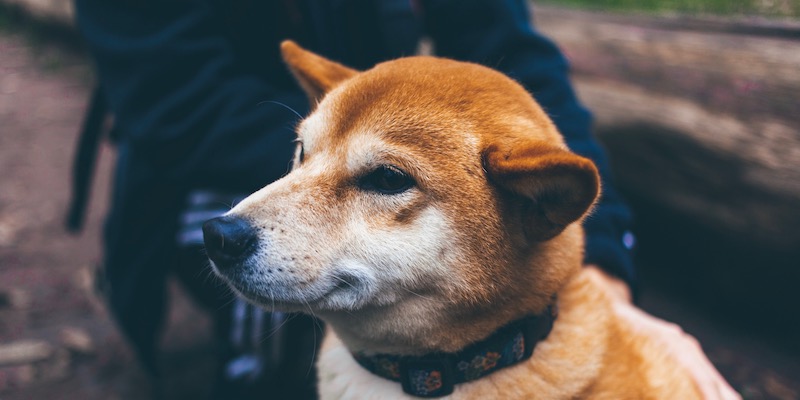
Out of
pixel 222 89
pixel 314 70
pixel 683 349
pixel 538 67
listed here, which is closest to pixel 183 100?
pixel 222 89

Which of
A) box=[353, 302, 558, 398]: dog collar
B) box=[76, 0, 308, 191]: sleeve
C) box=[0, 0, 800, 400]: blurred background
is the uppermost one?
box=[76, 0, 308, 191]: sleeve

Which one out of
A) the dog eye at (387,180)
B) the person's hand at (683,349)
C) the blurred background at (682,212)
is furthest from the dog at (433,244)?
the blurred background at (682,212)

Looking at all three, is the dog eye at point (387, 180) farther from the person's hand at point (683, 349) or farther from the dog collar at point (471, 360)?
the person's hand at point (683, 349)

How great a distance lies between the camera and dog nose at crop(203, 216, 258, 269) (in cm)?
150

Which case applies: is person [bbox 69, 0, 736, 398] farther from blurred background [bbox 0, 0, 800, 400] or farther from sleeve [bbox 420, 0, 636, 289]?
blurred background [bbox 0, 0, 800, 400]

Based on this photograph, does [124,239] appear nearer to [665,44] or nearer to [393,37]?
[393,37]

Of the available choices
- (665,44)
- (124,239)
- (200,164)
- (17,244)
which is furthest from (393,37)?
(17,244)

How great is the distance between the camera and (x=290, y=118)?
2332mm

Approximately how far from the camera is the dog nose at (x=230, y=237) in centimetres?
150

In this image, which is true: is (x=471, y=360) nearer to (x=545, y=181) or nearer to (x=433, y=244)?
(x=433, y=244)

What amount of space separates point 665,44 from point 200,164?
240 centimetres

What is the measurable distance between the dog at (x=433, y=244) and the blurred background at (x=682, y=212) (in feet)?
4.55

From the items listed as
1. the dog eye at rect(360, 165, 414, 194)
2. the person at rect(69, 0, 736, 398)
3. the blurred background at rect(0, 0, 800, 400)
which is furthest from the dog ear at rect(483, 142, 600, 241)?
the blurred background at rect(0, 0, 800, 400)

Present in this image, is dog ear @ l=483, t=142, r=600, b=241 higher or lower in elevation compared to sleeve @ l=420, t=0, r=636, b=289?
higher
